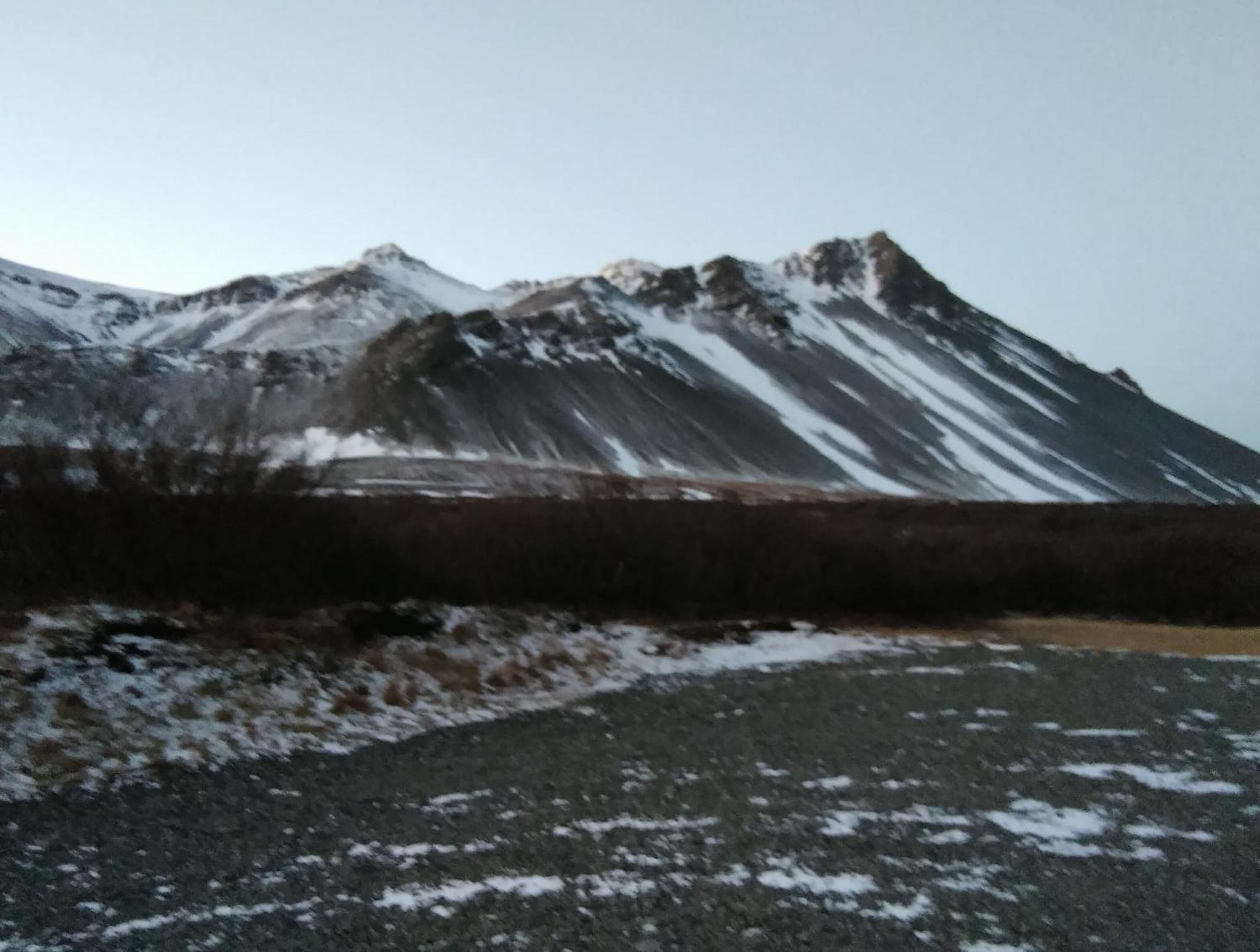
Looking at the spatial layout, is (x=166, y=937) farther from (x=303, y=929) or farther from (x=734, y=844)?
(x=734, y=844)

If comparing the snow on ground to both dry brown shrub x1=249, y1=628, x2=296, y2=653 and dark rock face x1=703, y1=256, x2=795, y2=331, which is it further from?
dark rock face x1=703, y1=256, x2=795, y2=331

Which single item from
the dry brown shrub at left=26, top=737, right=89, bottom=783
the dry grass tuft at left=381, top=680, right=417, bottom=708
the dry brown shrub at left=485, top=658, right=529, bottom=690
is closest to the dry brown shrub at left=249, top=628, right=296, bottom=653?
the dry grass tuft at left=381, top=680, right=417, bottom=708

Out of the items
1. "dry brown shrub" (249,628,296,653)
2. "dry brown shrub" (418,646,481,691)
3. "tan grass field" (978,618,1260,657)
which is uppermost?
"tan grass field" (978,618,1260,657)

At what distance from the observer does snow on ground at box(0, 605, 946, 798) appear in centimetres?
990

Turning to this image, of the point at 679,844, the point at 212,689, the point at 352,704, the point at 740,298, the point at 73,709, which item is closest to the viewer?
the point at 679,844

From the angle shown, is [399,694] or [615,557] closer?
[399,694]

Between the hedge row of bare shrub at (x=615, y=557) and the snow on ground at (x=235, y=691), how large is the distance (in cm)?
254

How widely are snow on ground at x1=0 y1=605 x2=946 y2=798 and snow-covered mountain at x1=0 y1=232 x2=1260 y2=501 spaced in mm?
66318

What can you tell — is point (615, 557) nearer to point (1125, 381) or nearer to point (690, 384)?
point (690, 384)

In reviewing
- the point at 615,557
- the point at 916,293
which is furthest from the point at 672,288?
the point at 615,557

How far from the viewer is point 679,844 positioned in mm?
7844

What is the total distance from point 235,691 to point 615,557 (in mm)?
13968

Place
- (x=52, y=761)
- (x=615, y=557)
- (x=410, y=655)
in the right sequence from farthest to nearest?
(x=615, y=557) → (x=410, y=655) → (x=52, y=761)

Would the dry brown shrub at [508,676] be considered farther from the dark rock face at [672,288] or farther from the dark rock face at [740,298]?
the dark rock face at [672,288]
